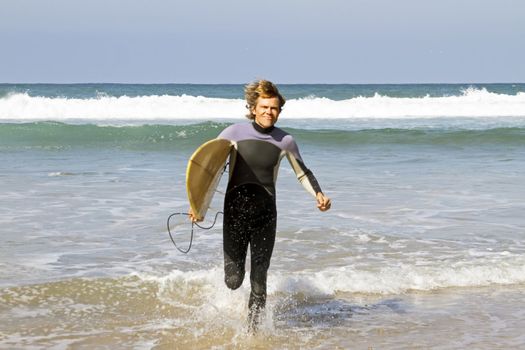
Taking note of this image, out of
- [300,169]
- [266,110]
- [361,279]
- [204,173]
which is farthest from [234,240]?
[361,279]

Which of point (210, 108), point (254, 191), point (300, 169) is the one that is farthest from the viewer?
point (210, 108)

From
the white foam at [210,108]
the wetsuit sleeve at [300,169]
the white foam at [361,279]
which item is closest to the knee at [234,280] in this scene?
the wetsuit sleeve at [300,169]

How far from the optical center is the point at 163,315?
5855mm

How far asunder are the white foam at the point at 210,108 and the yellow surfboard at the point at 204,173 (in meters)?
30.5

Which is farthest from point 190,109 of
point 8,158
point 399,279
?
point 399,279

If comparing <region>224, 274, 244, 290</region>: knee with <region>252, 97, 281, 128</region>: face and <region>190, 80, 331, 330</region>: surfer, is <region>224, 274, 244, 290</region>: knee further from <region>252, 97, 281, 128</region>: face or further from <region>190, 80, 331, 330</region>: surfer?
<region>252, 97, 281, 128</region>: face

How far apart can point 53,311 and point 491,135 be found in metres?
19.4

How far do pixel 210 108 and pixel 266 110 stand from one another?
35.3 metres

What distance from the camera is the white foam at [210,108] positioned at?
36812 mm

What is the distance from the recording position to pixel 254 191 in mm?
5090

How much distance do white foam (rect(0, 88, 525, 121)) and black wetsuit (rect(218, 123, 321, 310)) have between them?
30.7 metres

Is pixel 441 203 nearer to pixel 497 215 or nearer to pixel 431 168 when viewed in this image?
pixel 497 215

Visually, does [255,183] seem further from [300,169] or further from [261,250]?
[261,250]

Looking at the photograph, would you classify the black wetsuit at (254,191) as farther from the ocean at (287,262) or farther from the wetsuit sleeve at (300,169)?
the ocean at (287,262)
